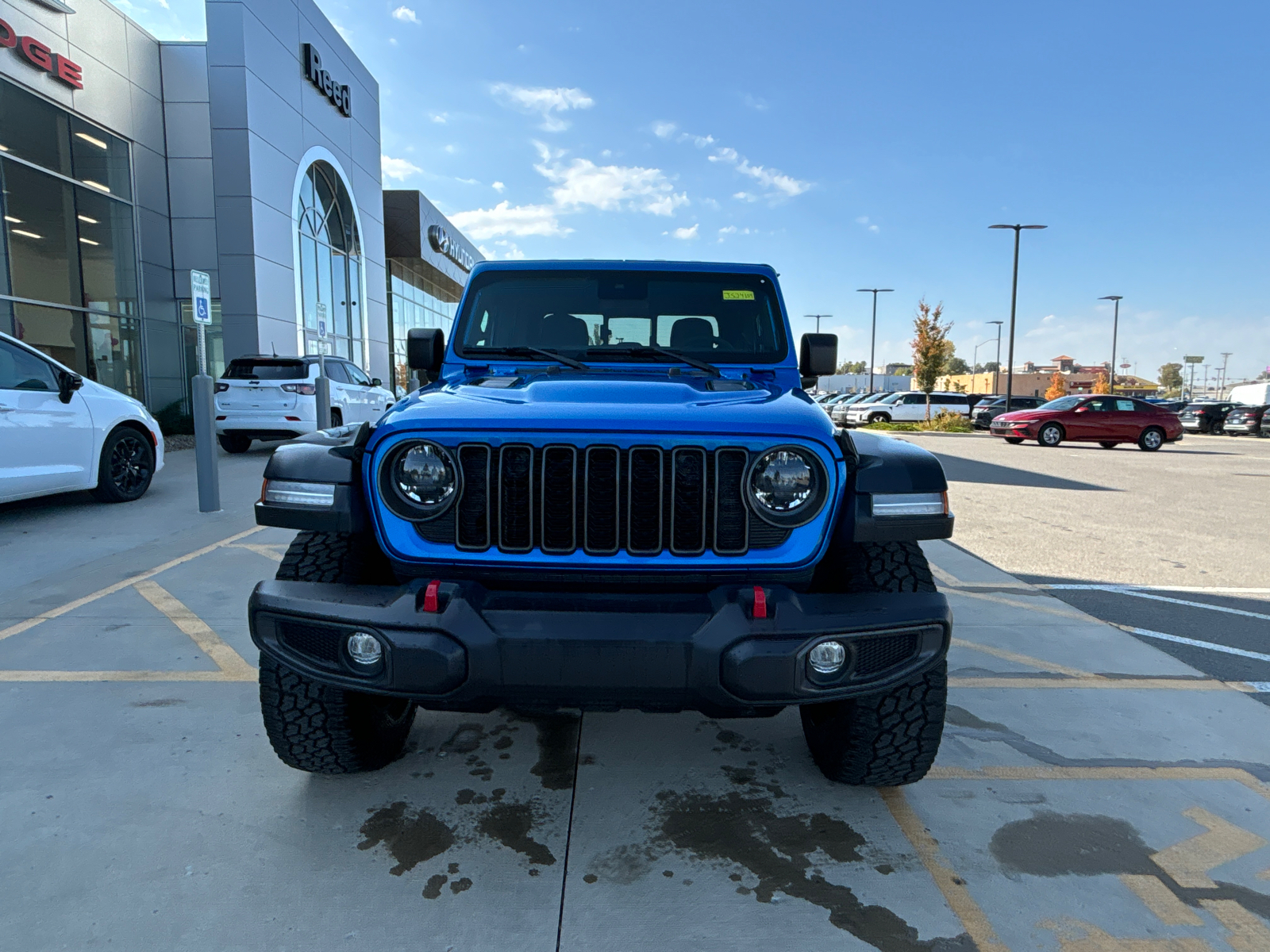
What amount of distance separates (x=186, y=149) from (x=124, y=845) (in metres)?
17.8

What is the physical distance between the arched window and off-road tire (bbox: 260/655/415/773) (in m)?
16.6

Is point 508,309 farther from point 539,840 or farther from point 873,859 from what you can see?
point 873,859

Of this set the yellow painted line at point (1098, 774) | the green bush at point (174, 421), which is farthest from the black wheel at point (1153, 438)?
the green bush at point (174, 421)

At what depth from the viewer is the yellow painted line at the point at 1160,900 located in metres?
1.97

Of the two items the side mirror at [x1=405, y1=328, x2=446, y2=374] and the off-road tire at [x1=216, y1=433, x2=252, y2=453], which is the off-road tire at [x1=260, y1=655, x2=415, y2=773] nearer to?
the side mirror at [x1=405, y1=328, x2=446, y2=374]

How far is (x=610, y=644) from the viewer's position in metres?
1.91

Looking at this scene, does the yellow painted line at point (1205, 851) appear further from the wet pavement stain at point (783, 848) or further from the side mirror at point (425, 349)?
the side mirror at point (425, 349)

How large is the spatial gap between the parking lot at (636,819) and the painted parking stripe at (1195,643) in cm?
2

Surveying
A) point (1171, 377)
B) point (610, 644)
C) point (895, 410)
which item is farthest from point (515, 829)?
point (1171, 377)

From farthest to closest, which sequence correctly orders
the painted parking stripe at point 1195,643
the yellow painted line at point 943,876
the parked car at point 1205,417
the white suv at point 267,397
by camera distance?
the parked car at point 1205,417
the white suv at point 267,397
the painted parking stripe at point 1195,643
the yellow painted line at point 943,876

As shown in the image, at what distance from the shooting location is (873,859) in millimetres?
2203

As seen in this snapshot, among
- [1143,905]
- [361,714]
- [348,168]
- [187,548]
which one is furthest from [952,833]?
[348,168]

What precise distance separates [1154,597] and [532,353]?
4.46 meters

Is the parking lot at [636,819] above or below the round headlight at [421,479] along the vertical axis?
below
